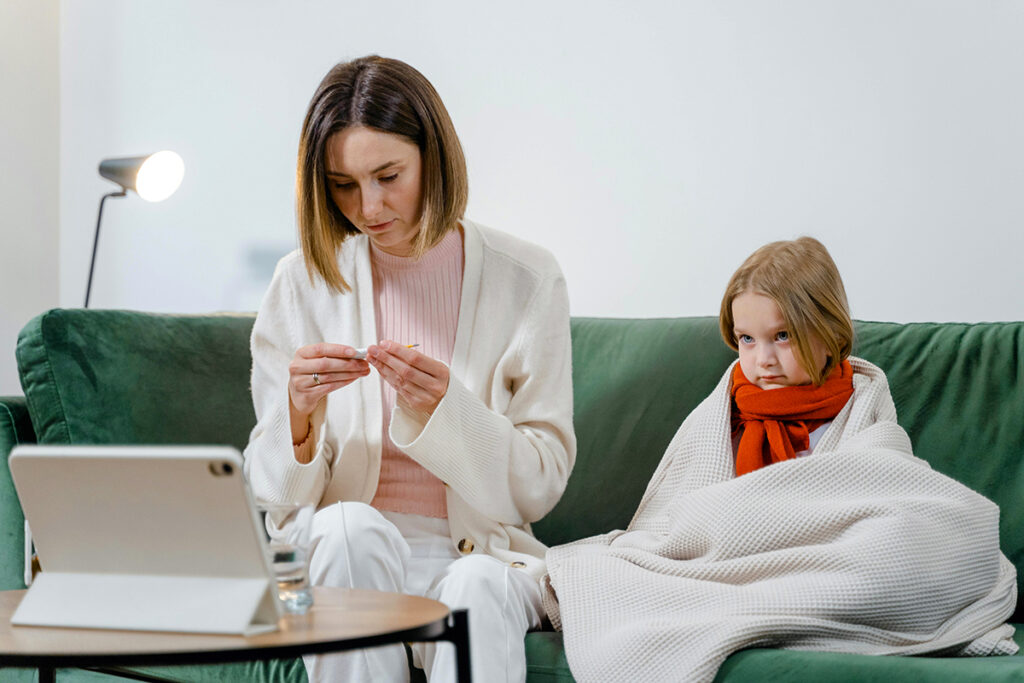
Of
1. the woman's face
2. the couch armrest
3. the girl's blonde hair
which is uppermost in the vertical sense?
the woman's face

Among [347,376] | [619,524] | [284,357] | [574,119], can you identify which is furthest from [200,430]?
[574,119]

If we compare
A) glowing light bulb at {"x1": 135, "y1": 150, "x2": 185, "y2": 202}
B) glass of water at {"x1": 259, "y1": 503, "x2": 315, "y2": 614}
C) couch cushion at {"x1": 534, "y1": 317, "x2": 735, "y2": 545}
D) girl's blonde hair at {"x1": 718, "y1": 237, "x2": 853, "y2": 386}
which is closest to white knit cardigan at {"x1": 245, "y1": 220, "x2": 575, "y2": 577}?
couch cushion at {"x1": 534, "y1": 317, "x2": 735, "y2": 545}

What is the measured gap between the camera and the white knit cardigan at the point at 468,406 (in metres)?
1.64

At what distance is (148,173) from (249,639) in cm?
210

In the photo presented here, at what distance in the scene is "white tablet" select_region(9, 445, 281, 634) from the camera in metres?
0.92

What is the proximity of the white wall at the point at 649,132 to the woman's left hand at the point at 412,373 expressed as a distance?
0.88m

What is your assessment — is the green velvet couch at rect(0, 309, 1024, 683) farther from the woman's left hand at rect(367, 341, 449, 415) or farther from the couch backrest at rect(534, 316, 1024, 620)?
the woman's left hand at rect(367, 341, 449, 415)

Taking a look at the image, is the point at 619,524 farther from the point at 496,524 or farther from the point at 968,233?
the point at 968,233

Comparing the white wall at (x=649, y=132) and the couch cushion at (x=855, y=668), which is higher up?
the white wall at (x=649, y=132)

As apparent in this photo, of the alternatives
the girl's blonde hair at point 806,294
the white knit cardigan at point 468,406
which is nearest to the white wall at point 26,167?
the white knit cardigan at point 468,406

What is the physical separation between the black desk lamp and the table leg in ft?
6.71

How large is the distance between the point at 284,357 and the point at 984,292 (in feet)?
4.22

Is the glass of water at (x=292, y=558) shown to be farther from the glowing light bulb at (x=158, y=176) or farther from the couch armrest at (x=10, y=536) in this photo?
the glowing light bulb at (x=158, y=176)

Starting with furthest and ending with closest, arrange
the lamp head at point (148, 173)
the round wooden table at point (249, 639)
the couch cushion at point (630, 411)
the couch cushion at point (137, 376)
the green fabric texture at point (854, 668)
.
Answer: the lamp head at point (148, 173), the couch cushion at point (630, 411), the couch cushion at point (137, 376), the green fabric texture at point (854, 668), the round wooden table at point (249, 639)
